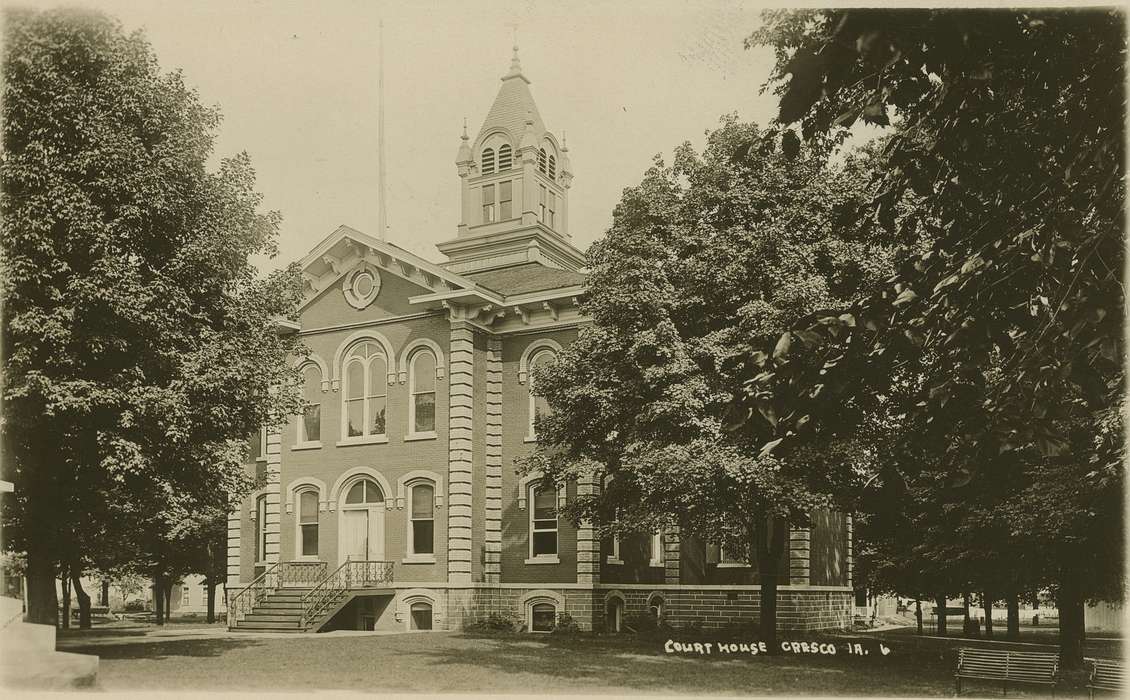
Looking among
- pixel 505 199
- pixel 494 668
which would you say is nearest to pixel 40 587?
pixel 494 668

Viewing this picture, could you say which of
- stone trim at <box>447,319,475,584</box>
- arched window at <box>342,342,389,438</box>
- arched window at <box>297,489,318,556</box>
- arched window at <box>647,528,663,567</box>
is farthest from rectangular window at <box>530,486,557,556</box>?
arched window at <box>297,489,318,556</box>

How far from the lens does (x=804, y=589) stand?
28672 mm

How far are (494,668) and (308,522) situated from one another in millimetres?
14805

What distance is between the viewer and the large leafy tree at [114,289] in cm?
1588

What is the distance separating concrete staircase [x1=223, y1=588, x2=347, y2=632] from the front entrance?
82.8 inches

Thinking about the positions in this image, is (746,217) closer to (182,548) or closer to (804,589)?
(804,589)

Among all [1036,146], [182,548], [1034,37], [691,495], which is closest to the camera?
[1034,37]

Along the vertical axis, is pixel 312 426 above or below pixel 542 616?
above

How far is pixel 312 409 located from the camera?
31250 millimetres

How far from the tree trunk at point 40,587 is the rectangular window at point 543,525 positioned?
13885mm

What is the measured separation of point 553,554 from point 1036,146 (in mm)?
21569

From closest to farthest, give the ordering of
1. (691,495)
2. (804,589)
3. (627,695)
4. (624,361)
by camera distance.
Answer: (627,695), (691,495), (624,361), (804,589)

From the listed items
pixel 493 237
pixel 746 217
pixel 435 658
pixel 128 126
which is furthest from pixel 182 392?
pixel 493 237

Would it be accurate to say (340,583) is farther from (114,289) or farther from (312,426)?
(114,289)
